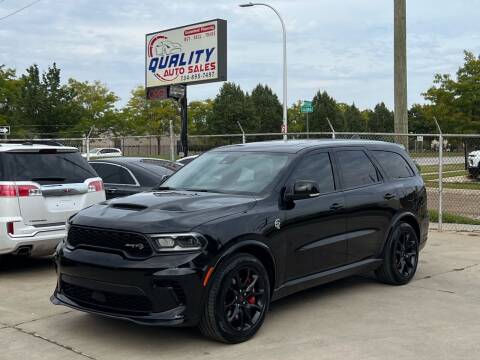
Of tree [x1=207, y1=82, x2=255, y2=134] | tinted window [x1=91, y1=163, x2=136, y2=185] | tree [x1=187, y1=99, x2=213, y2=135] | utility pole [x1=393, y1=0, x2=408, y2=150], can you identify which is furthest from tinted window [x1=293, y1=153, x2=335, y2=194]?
tree [x1=187, y1=99, x2=213, y2=135]

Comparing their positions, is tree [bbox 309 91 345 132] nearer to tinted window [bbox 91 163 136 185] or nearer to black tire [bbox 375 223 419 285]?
tinted window [bbox 91 163 136 185]

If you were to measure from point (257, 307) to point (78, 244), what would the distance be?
5.28 ft

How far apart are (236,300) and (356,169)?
7.84 ft

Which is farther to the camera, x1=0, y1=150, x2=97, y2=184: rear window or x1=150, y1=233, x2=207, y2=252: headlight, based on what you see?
x1=0, y1=150, x2=97, y2=184: rear window

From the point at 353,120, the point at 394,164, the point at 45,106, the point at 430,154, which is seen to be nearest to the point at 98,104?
the point at 45,106

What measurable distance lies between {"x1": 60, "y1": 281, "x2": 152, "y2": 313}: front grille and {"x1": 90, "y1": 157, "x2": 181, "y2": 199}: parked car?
4.81 meters

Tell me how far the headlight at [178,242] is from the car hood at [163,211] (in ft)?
0.16

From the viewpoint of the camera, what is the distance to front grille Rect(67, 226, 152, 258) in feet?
15.4

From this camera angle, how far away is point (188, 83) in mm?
16484

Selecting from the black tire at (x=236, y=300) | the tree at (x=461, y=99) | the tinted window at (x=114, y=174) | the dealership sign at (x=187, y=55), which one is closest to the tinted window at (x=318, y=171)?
the black tire at (x=236, y=300)

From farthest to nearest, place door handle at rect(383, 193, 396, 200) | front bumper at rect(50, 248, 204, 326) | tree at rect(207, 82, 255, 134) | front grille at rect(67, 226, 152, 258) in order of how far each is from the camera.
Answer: tree at rect(207, 82, 255, 134) → door handle at rect(383, 193, 396, 200) → front grille at rect(67, 226, 152, 258) → front bumper at rect(50, 248, 204, 326)

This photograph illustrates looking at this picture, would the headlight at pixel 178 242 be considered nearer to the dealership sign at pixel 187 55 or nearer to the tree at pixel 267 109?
the dealership sign at pixel 187 55

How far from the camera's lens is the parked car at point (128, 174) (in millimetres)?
9938

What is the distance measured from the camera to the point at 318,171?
612cm
